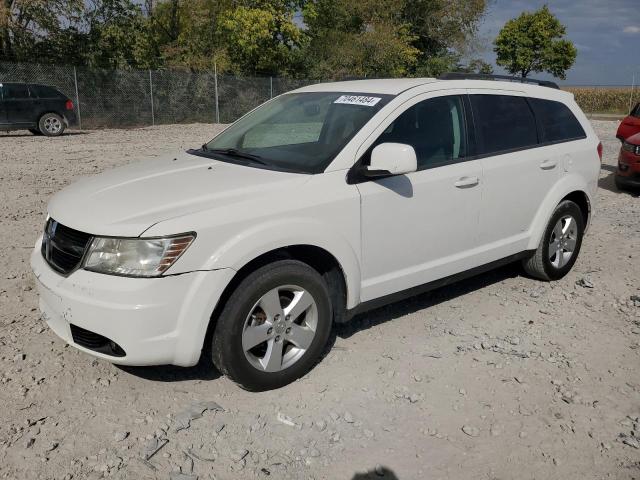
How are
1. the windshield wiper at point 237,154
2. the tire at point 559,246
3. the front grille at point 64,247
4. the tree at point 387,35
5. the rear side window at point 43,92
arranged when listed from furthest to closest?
the tree at point 387,35 → the rear side window at point 43,92 → the tire at point 559,246 → the windshield wiper at point 237,154 → the front grille at point 64,247

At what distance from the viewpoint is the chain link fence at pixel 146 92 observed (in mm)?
20844

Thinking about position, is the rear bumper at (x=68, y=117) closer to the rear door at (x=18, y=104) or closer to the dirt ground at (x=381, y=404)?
the rear door at (x=18, y=104)

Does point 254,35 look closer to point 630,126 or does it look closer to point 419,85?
point 630,126

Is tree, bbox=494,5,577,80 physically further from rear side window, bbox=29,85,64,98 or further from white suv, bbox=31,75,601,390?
white suv, bbox=31,75,601,390

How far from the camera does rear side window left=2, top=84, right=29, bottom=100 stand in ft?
55.0

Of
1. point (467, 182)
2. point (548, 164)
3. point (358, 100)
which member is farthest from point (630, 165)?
point (358, 100)

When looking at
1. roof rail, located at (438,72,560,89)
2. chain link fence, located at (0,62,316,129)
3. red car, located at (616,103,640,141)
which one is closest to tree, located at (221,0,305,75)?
chain link fence, located at (0,62,316,129)

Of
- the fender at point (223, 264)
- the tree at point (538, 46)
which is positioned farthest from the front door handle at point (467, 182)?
the tree at point (538, 46)

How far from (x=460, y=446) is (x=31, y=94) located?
17.7 meters

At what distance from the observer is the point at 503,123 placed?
15.1ft

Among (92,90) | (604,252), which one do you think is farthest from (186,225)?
(92,90)

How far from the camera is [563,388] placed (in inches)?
138

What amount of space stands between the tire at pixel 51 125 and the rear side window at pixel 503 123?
16286mm

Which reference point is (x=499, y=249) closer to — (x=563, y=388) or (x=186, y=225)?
(x=563, y=388)
